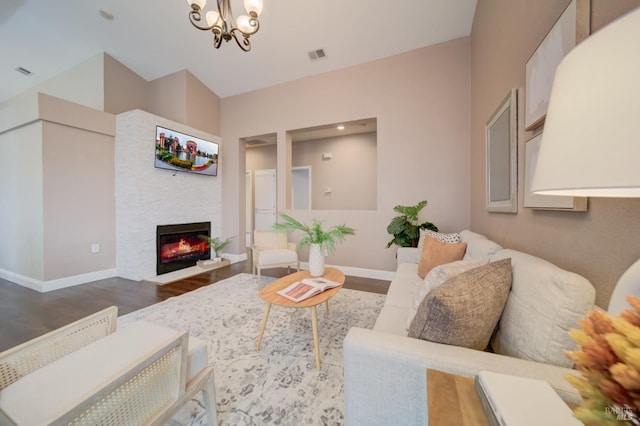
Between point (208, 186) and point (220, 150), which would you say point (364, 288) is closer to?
point (208, 186)

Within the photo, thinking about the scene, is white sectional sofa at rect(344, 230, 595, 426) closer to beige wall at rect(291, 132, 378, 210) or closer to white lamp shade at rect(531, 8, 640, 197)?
white lamp shade at rect(531, 8, 640, 197)

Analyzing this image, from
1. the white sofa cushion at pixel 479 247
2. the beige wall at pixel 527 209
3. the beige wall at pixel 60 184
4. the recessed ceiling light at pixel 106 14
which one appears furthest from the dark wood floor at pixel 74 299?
A: the recessed ceiling light at pixel 106 14

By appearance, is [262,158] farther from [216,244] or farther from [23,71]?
[23,71]

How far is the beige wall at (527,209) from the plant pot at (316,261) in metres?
1.49

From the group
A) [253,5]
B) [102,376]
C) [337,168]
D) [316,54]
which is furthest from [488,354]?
[337,168]

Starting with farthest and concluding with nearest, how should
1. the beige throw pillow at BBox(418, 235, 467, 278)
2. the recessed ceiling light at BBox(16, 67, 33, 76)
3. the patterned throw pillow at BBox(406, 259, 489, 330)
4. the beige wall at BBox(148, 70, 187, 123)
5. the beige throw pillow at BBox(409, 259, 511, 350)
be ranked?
the beige wall at BBox(148, 70, 187, 123) < the recessed ceiling light at BBox(16, 67, 33, 76) < the beige throw pillow at BBox(418, 235, 467, 278) < the patterned throw pillow at BBox(406, 259, 489, 330) < the beige throw pillow at BBox(409, 259, 511, 350)

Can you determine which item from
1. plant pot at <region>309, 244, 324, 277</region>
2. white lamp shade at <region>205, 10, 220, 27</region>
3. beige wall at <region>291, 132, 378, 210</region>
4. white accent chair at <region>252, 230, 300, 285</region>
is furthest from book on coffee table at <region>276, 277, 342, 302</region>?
beige wall at <region>291, 132, 378, 210</region>

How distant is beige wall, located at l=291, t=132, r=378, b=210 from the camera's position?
5020 millimetres

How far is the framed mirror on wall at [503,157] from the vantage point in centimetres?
158

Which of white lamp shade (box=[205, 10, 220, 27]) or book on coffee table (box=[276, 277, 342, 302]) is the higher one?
white lamp shade (box=[205, 10, 220, 27])

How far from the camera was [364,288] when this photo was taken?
2994 millimetres

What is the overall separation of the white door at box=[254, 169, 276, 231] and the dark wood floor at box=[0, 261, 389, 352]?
8.20ft

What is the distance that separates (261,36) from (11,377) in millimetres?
4028

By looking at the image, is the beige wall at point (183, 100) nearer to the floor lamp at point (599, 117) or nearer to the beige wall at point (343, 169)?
the beige wall at point (343, 169)
